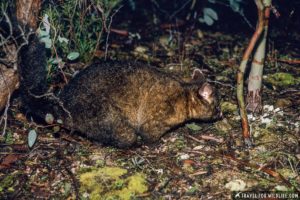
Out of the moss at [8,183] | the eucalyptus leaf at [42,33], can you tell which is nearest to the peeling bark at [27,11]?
the eucalyptus leaf at [42,33]

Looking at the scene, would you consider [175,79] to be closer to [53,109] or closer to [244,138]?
[244,138]

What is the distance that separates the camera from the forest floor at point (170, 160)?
16.0ft

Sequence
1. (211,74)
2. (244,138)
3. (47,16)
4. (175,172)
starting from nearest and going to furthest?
(175,172), (244,138), (47,16), (211,74)

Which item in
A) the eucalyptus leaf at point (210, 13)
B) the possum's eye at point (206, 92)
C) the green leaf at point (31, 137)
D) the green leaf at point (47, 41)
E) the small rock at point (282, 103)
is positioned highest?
the eucalyptus leaf at point (210, 13)

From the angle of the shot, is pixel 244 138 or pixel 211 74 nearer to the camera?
pixel 244 138

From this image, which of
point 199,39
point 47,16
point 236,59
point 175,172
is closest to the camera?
point 175,172

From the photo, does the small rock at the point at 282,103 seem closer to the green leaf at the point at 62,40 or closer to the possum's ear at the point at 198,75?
the possum's ear at the point at 198,75

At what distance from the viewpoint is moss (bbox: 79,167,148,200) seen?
15.8ft

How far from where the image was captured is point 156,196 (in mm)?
4801

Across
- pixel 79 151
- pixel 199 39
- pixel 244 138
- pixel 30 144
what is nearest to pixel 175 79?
pixel 244 138

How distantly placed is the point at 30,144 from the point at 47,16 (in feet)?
6.69

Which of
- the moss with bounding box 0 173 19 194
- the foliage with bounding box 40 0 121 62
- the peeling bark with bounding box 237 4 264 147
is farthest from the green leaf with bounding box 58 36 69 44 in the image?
the peeling bark with bounding box 237 4 264 147

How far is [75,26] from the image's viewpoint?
23.5ft

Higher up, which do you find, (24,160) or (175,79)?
(175,79)
